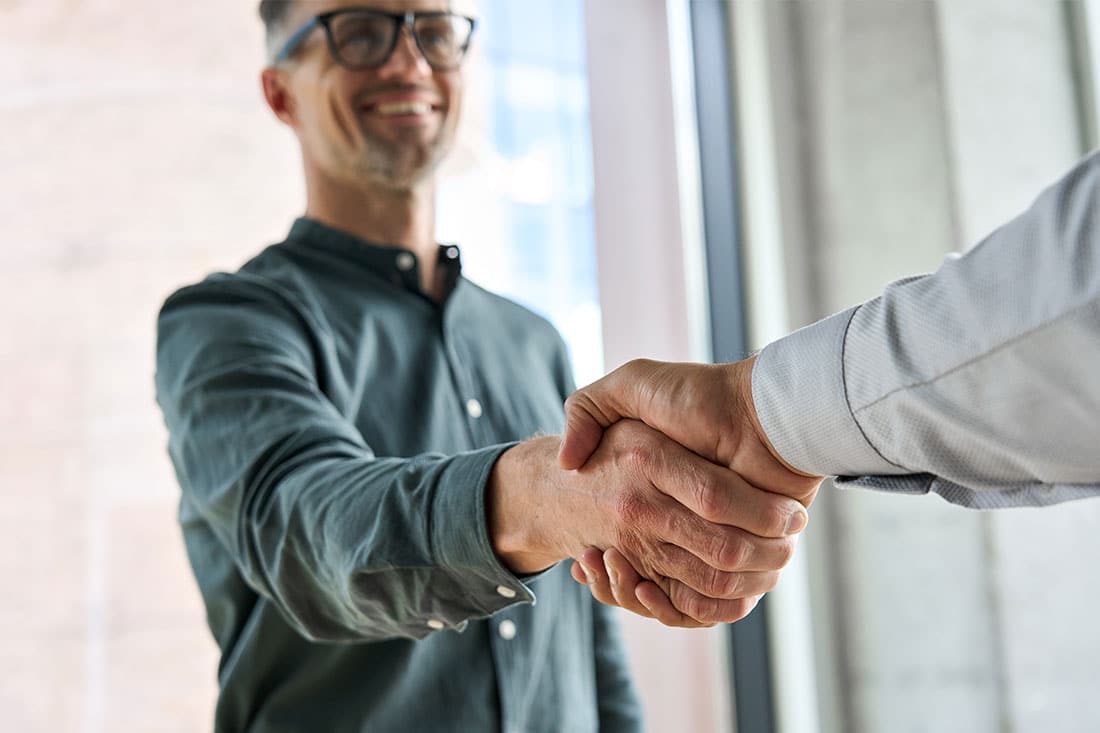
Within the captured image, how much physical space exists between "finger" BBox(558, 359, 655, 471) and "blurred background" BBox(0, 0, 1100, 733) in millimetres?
964

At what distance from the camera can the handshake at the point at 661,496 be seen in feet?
3.24

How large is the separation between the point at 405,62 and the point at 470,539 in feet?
2.88

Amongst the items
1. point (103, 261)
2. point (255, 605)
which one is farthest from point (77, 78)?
point (255, 605)

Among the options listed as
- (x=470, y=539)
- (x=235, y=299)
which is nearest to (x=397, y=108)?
(x=235, y=299)

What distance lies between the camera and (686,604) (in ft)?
3.52

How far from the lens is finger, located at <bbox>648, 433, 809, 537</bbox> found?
0.98 metres

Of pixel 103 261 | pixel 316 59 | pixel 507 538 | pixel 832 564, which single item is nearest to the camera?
pixel 507 538

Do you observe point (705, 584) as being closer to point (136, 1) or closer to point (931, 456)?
point (931, 456)

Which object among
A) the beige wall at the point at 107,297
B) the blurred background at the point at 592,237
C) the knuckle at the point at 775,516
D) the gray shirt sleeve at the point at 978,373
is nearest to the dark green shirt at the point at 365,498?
the knuckle at the point at 775,516

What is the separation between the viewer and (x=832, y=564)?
207cm

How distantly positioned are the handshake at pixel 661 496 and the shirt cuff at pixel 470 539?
2cm

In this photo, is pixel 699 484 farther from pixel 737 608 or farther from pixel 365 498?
pixel 365 498

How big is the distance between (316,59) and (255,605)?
0.80 metres

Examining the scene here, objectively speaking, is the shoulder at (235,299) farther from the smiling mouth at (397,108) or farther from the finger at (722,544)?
the finger at (722,544)
